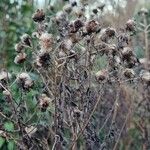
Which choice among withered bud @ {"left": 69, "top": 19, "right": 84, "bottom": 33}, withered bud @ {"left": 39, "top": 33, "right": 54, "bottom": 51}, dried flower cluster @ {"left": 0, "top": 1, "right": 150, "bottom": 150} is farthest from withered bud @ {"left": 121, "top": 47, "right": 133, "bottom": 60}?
withered bud @ {"left": 39, "top": 33, "right": 54, "bottom": 51}

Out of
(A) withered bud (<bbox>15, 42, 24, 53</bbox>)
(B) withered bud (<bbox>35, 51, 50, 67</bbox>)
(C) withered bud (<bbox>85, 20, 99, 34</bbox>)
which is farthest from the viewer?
(A) withered bud (<bbox>15, 42, 24, 53</bbox>)

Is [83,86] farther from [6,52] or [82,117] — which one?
[6,52]

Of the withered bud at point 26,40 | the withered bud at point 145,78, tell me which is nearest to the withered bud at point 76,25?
the withered bud at point 26,40

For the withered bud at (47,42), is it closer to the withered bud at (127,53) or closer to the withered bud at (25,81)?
the withered bud at (25,81)

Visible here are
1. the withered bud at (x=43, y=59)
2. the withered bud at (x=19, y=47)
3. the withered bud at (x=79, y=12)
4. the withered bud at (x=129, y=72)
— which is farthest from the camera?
the withered bud at (x=79, y=12)

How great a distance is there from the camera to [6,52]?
4465 mm

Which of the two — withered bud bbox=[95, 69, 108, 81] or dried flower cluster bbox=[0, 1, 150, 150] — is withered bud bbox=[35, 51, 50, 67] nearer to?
dried flower cluster bbox=[0, 1, 150, 150]

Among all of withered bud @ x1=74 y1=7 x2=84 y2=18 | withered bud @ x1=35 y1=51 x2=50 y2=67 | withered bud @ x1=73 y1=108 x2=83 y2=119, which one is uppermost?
withered bud @ x1=74 y1=7 x2=84 y2=18

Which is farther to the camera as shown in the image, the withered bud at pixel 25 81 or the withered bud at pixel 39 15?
the withered bud at pixel 39 15

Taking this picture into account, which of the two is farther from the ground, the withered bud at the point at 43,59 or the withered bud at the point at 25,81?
the withered bud at the point at 43,59

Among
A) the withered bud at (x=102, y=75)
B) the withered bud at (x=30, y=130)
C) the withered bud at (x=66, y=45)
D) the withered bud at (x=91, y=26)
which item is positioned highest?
the withered bud at (x=91, y=26)

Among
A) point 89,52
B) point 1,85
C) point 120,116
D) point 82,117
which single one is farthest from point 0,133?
point 120,116

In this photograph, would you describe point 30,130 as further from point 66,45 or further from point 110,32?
point 110,32

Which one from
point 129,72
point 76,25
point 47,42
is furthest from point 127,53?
point 47,42
